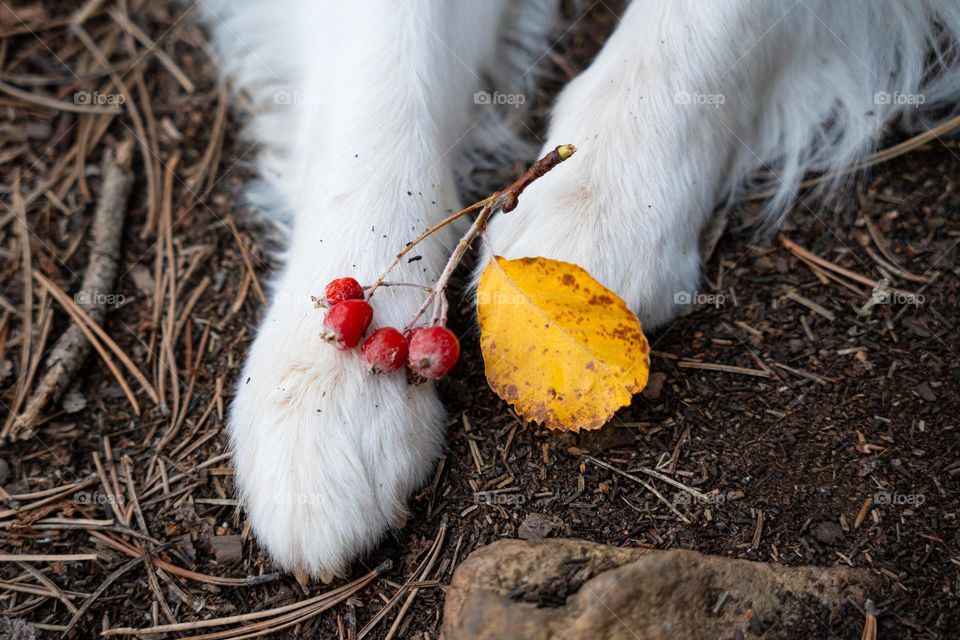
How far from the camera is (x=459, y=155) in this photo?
79.2 inches

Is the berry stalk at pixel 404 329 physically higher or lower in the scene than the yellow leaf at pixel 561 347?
higher

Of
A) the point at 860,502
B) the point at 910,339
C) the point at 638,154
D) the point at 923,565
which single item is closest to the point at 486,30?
the point at 638,154

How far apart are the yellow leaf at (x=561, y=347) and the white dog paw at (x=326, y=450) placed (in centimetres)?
21

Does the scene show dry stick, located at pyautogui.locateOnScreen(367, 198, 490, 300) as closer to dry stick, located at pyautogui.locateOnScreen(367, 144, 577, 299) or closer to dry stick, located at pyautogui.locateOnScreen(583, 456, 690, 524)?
dry stick, located at pyautogui.locateOnScreen(367, 144, 577, 299)

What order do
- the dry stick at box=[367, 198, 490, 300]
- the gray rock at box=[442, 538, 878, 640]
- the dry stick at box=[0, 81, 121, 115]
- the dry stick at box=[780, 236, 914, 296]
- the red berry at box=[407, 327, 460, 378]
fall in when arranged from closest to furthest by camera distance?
1. the gray rock at box=[442, 538, 878, 640]
2. the red berry at box=[407, 327, 460, 378]
3. the dry stick at box=[367, 198, 490, 300]
4. the dry stick at box=[780, 236, 914, 296]
5. the dry stick at box=[0, 81, 121, 115]

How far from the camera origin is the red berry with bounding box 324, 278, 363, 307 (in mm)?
1518

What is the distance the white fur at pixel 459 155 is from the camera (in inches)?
58.7

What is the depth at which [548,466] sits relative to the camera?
1593mm

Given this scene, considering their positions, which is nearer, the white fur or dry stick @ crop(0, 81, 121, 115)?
the white fur

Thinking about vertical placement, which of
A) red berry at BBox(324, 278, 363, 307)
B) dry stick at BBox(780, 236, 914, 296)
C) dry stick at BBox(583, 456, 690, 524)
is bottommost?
dry stick at BBox(780, 236, 914, 296)

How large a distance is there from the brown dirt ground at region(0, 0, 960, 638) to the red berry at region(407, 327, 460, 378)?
9.5 inches

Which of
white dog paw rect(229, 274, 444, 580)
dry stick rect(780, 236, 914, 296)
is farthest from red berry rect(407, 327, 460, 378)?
dry stick rect(780, 236, 914, 296)

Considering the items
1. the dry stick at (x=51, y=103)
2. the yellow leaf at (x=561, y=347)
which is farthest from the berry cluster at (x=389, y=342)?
the dry stick at (x=51, y=103)

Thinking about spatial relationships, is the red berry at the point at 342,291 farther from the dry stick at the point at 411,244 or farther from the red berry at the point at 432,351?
the red berry at the point at 432,351
